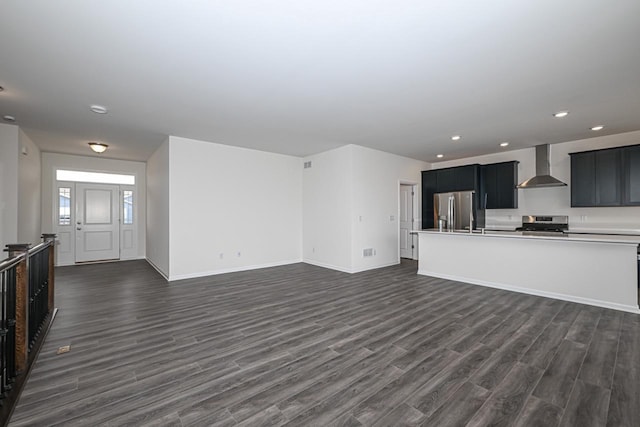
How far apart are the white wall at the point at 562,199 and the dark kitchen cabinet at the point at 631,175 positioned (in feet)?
1.26

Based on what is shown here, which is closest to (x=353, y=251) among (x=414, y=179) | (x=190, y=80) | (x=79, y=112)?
(x=414, y=179)

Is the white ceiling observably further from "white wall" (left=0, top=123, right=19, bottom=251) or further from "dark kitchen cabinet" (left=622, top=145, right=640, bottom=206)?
"white wall" (left=0, top=123, right=19, bottom=251)

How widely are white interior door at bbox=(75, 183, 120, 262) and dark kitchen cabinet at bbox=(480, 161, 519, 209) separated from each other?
375 inches

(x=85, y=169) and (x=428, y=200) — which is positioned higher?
(x=85, y=169)

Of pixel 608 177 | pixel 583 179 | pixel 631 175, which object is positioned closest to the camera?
pixel 631 175

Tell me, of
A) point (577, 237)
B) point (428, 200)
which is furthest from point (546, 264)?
point (428, 200)

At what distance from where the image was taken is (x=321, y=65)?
2678mm

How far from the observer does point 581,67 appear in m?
2.71

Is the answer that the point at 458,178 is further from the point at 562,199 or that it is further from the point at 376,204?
the point at 376,204

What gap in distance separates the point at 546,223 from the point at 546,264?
229 centimetres

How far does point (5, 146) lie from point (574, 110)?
345 inches

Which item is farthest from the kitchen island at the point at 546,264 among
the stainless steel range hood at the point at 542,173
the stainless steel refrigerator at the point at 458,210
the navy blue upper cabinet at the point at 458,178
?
the navy blue upper cabinet at the point at 458,178

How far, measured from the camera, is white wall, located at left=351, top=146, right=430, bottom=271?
5.96 m

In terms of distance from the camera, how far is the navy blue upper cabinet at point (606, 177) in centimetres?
479
